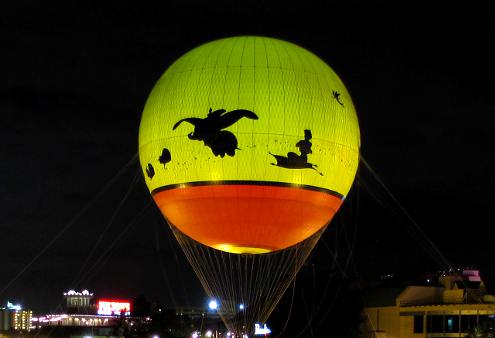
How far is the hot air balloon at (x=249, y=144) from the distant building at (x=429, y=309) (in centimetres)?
3083

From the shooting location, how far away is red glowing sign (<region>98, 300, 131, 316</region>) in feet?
476

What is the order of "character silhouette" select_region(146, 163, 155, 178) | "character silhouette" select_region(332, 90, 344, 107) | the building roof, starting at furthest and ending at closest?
the building roof → "character silhouette" select_region(146, 163, 155, 178) → "character silhouette" select_region(332, 90, 344, 107)

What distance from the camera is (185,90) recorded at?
30.0m

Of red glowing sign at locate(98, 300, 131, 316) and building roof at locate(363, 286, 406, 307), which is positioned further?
red glowing sign at locate(98, 300, 131, 316)

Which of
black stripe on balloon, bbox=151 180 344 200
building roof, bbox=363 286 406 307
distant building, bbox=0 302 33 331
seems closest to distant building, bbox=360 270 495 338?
building roof, bbox=363 286 406 307

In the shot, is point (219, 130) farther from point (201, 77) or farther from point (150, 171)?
point (150, 171)

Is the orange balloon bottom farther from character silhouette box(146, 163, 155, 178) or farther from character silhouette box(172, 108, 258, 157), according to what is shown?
character silhouette box(172, 108, 258, 157)

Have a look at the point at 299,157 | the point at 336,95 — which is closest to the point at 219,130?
the point at 299,157

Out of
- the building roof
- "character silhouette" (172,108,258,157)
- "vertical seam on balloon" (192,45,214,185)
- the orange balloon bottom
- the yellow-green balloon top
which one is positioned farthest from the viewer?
the building roof

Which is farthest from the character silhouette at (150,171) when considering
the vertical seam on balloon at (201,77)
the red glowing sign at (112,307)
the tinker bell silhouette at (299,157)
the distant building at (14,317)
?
the red glowing sign at (112,307)

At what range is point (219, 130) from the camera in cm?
2912

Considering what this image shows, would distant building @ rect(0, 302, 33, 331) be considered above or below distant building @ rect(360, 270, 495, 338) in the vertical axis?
above

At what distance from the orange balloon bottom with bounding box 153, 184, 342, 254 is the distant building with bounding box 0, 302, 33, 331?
100631mm

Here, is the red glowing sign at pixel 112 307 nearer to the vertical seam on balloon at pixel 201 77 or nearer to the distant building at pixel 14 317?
the distant building at pixel 14 317
